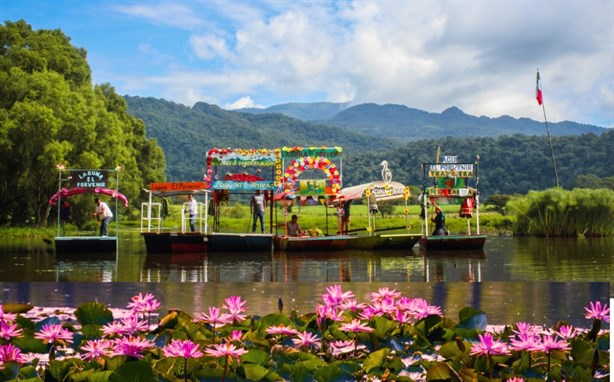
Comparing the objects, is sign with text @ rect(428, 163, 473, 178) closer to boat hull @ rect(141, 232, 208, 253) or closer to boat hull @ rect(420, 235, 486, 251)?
boat hull @ rect(420, 235, 486, 251)

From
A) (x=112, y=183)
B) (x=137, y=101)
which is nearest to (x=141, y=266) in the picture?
(x=112, y=183)

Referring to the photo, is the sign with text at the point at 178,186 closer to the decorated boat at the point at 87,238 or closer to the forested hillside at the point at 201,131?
the decorated boat at the point at 87,238

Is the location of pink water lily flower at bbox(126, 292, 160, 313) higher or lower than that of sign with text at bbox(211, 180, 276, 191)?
lower

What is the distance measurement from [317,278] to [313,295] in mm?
3316

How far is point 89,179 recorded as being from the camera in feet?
45.5

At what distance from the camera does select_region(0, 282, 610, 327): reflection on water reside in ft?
20.3

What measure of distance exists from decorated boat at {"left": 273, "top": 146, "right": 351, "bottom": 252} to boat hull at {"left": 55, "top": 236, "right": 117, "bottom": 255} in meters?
4.76

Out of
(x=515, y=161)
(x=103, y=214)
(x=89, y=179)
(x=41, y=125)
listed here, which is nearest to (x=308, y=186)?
(x=103, y=214)

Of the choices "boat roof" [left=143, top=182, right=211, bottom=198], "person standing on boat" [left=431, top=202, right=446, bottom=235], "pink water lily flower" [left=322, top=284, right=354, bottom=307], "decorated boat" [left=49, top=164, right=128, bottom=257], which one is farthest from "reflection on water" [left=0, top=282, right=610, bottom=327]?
"person standing on boat" [left=431, top=202, right=446, bottom=235]

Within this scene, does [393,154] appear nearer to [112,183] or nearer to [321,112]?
[112,183]

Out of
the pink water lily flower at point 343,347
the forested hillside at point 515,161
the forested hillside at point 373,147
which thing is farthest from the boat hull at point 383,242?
the pink water lily flower at point 343,347

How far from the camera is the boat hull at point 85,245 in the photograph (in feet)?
46.6

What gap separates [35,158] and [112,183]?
4413 millimetres

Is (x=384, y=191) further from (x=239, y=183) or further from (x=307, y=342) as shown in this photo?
(x=307, y=342)
